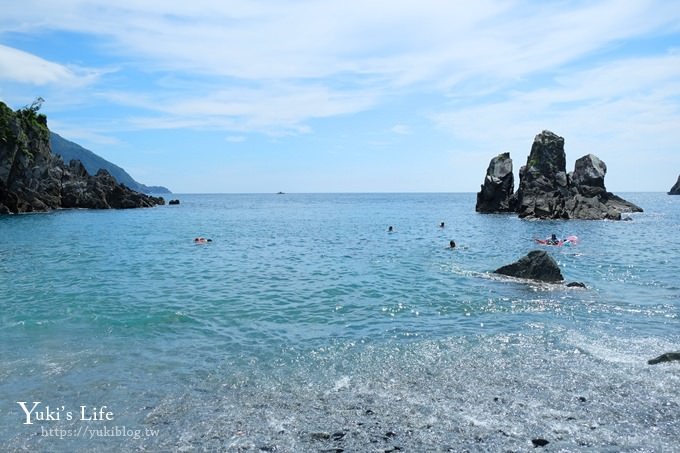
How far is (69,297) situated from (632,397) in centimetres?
2340

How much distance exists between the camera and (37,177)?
98.2 metres

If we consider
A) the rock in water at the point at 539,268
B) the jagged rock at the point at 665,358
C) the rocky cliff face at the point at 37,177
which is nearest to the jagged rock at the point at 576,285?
the rock in water at the point at 539,268

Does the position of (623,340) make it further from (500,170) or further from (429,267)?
(500,170)

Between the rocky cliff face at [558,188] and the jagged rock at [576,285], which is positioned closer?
the jagged rock at [576,285]

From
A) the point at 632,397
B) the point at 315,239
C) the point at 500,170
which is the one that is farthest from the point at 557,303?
the point at 500,170

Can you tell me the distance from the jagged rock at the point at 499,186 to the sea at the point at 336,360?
2738 inches

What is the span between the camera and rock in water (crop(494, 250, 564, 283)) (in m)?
26.4

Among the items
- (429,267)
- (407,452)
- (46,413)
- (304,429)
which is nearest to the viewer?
(407,452)

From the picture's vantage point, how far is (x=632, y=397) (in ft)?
36.9

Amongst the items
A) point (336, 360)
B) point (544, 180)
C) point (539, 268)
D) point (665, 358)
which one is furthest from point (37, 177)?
point (665, 358)

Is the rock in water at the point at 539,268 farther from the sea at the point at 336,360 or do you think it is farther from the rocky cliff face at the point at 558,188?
the rocky cliff face at the point at 558,188

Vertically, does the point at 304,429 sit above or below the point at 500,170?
below

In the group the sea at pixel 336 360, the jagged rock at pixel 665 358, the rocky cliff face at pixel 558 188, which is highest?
the rocky cliff face at pixel 558 188

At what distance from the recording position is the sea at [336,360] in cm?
976
